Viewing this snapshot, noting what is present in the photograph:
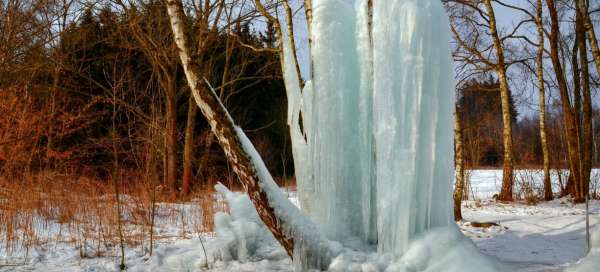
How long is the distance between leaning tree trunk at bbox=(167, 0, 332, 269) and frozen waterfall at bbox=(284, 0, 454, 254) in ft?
1.11

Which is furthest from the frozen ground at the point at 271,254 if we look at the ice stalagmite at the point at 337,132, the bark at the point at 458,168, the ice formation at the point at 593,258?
the ice formation at the point at 593,258

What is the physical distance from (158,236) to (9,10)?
4.06m

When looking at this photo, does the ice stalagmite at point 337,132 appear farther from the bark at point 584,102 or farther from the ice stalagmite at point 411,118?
the bark at point 584,102

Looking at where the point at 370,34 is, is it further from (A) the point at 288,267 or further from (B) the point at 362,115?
(A) the point at 288,267

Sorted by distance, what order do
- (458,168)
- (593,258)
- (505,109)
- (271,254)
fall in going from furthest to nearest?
(505,109)
(458,168)
(271,254)
(593,258)

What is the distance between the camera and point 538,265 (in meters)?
3.46

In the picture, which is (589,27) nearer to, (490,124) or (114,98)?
(114,98)

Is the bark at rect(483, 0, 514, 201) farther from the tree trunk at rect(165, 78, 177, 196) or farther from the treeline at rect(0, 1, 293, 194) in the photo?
the tree trunk at rect(165, 78, 177, 196)

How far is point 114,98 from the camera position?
11.9 feet

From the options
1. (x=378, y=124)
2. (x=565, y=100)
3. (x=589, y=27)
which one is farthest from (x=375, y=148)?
(x=565, y=100)

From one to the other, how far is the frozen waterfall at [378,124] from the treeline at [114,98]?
155cm

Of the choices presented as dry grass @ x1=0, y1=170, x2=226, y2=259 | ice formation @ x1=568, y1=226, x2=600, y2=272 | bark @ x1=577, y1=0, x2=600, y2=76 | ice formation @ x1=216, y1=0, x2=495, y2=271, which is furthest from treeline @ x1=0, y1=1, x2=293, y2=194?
bark @ x1=577, y1=0, x2=600, y2=76

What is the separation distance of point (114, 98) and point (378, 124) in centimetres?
218

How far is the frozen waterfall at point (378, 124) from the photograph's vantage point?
3.29 meters
